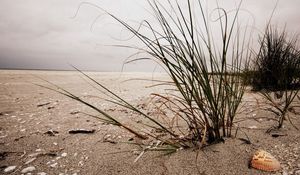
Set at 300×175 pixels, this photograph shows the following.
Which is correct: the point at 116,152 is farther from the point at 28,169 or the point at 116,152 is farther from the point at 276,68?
the point at 276,68

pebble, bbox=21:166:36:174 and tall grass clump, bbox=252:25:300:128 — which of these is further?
tall grass clump, bbox=252:25:300:128

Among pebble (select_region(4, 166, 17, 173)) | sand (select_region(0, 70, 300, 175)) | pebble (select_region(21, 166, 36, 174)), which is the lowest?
pebble (select_region(4, 166, 17, 173))

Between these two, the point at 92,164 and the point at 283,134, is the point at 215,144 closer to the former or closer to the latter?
the point at 283,134

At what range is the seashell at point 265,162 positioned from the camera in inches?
41.5

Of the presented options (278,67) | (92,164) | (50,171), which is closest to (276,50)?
(278,67)

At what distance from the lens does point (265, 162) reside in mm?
1061

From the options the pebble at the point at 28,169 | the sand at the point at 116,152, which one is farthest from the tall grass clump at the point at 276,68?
the pebble at the point at 28,169

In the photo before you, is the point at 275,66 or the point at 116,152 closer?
the point at 116,152

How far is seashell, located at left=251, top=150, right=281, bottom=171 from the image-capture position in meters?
1.05

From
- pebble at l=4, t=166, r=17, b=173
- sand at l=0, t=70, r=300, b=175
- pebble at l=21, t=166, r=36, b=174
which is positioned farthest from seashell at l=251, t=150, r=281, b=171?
pebble at l=4, t=166, r=17, b=173

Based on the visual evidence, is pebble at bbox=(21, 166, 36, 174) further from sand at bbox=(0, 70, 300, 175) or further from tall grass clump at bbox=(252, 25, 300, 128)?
tall grass clump at bbox=(252, 25, 300, 128)

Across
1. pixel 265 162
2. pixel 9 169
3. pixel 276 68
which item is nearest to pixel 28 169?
pixel 9 169

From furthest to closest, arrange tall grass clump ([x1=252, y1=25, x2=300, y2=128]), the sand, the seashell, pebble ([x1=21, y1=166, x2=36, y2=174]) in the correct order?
A: tall grass clump ([x1=252, y1=25, x2=300, y2=128]) → pebble ([x1=21, y1=166, x2=36, y2=174]) → the sand → the seashell

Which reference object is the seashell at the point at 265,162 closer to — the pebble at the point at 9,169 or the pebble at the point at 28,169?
the pebble at the point at 28,169
